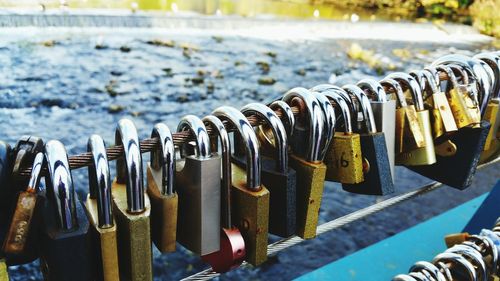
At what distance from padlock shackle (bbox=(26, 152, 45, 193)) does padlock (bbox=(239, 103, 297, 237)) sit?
0.24 m

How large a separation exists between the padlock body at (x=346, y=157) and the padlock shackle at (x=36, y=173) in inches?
14.3

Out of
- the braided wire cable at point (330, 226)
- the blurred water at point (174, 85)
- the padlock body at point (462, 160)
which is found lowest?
the blurred water at point (174, 85)

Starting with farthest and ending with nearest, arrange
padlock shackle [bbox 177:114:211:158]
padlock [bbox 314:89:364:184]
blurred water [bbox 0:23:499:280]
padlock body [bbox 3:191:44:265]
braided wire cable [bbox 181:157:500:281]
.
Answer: blurred water [bbox 0:23:499:280]
braided wire cable [bbox 181:157:500:281]
padlock [bbox 314:89:364:184]
padlock shackle [bbox 177:114:211:158]
padlock body [bbox 3:191:44:265]

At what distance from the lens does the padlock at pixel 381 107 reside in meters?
0.67

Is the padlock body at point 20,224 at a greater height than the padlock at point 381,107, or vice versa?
the padlock at point 381,107

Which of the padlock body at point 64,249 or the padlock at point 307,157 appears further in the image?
the padlock at point 307,157

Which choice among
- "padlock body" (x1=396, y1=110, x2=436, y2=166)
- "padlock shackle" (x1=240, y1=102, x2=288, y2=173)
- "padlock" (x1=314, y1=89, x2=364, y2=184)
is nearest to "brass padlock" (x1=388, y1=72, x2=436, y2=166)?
"padlock body" (x1=396, y1=110, x2=436, y2=166)

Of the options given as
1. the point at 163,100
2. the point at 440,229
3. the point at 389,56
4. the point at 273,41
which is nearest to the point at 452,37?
the point at 389,56

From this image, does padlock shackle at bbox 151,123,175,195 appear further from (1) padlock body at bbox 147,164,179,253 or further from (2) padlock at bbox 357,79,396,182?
(2) padlock at bbox 357,79,396,182

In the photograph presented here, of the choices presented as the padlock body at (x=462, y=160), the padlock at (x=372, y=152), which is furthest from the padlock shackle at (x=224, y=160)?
the padlock body at (x=462, y=160)

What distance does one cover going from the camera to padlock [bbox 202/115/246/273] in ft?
1.81

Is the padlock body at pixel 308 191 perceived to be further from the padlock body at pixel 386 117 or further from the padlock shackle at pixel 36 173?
the padlock shackle at pixel 36 173

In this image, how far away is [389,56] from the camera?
838 cm

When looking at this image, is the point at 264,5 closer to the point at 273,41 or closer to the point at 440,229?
the point at 273,41
